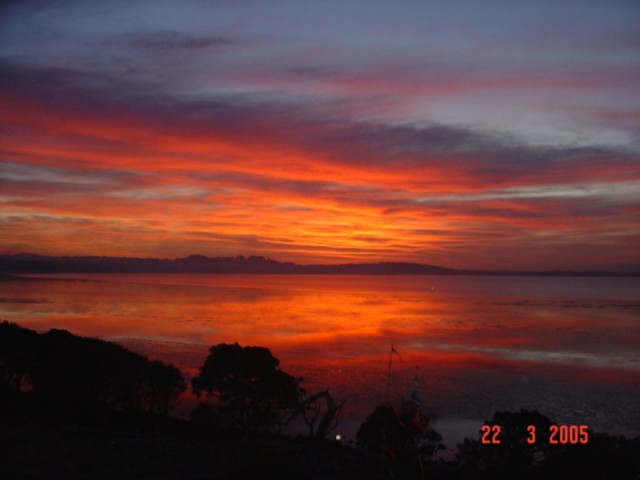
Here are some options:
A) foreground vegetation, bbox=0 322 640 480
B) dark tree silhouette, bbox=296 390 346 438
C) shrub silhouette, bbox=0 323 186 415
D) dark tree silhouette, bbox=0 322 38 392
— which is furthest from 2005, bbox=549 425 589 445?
dark tree silhouette, bbox=0 322 38 392

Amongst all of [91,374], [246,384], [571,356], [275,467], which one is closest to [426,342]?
[571,356]

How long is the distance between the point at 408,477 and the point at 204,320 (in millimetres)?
61211

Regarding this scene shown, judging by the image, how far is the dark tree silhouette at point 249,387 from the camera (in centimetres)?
2395

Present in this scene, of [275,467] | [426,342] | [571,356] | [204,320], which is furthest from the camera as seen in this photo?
[204,320]

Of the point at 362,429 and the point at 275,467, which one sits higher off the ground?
the point at 275,467

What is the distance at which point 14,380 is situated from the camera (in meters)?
22.5

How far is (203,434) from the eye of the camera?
18.4 meters

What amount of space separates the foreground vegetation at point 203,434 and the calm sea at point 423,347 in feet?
18.4

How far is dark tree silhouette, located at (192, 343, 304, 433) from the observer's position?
24.0 m

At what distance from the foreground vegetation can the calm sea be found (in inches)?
221

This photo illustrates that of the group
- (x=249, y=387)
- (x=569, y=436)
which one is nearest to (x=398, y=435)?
(x=249, y=387)

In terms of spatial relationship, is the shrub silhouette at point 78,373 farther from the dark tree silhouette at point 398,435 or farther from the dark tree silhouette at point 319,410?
the dark tree silhouette at point 398,435

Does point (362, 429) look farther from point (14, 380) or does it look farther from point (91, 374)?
point (14, 380)

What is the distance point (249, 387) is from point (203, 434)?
5932mm
